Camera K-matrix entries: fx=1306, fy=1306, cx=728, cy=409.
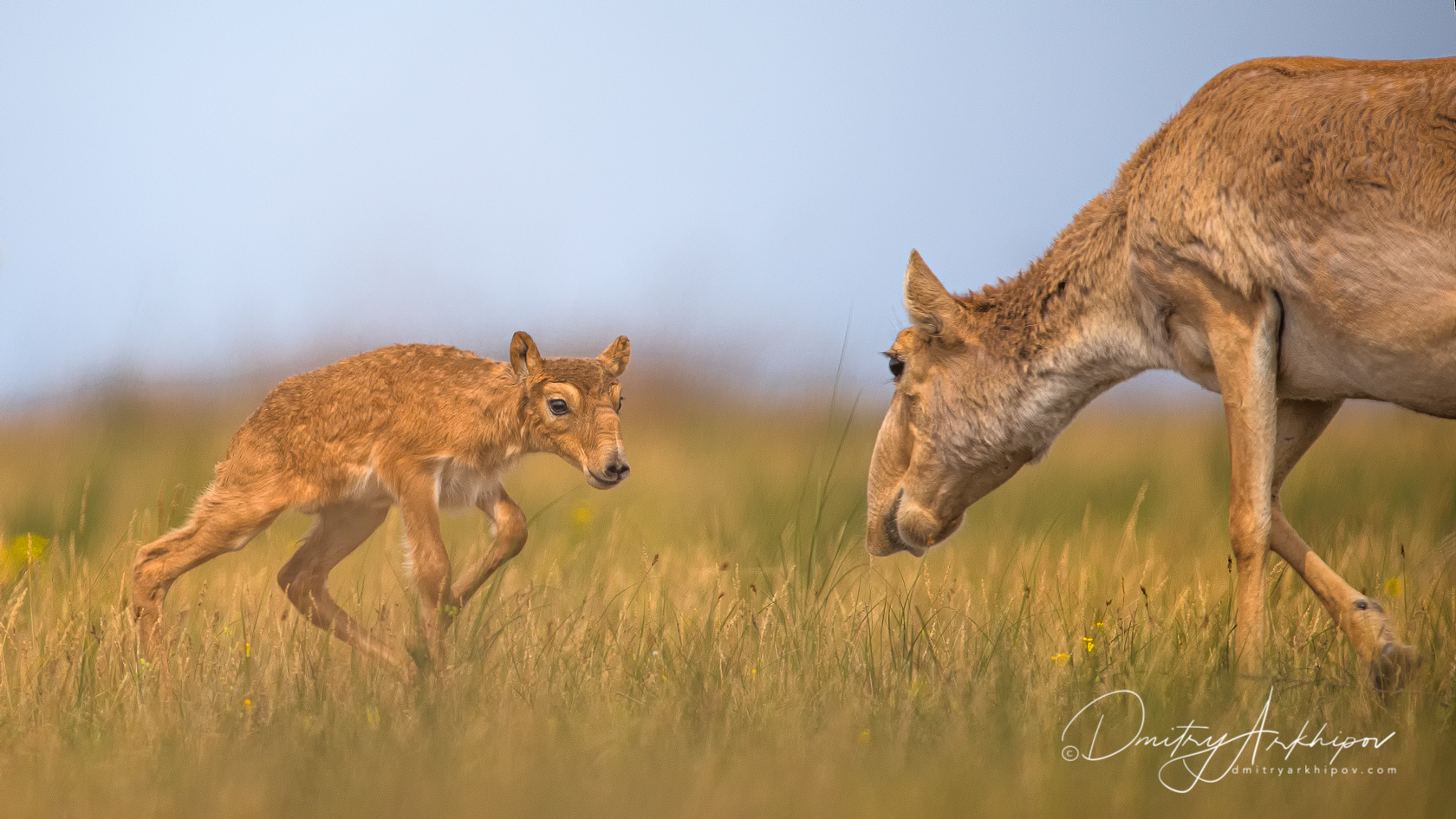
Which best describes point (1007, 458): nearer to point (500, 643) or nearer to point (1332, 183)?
point (1332, 183)

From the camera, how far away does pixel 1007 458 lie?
7227 millimetres

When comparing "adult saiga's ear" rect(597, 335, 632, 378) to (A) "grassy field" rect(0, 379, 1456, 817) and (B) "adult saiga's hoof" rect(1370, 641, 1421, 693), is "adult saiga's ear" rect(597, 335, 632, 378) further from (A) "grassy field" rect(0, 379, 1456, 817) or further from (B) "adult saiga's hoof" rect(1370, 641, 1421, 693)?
(B) "adult saiga's hoof" rect(1370, 641, 1421, 693)

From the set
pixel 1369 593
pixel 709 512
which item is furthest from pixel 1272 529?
pixel 709 512

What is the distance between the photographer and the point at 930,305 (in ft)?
23.7

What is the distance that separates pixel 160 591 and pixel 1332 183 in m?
6.50

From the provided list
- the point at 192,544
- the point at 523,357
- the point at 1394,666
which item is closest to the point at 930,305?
the point at 523,357

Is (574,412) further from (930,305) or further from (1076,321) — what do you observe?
(1076,321)

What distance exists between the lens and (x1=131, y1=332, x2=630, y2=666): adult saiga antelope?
7438 mm

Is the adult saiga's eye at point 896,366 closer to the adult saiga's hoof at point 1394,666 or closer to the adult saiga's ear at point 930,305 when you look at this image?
the adult saiga's ear at point 930,305

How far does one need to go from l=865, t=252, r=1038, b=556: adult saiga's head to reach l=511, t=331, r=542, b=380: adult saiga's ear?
2.04 m

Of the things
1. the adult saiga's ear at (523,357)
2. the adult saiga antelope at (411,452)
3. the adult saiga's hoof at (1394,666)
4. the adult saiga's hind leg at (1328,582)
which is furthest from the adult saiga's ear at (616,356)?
the adult saiga's hoof at (1394,666)

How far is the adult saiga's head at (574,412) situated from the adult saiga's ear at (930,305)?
71.2 inches

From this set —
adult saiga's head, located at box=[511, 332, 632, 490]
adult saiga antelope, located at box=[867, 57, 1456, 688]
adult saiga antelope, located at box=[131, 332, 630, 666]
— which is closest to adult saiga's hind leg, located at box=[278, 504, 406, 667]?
adult saiga antelope, located at box=[131, 332, 630, 666]

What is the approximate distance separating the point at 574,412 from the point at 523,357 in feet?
1.50
